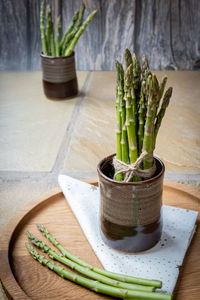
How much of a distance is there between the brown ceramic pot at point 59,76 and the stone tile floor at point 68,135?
2.1 inches

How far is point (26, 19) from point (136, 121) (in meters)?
1.83

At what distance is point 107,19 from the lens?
91.9 inches

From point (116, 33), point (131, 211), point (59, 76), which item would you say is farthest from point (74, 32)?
point (131, 211)

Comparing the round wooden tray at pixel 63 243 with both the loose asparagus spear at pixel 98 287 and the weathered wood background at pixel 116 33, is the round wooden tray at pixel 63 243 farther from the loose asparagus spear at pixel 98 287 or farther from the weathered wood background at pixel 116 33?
the weathered wood background at pixel 116 33

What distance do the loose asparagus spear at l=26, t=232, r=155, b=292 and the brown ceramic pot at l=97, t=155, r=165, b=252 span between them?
0.10 metres

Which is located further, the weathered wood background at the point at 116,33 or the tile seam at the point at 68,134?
the weathered wood background at the point at 116,33

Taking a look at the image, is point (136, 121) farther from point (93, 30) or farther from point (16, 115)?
point (93, 30)

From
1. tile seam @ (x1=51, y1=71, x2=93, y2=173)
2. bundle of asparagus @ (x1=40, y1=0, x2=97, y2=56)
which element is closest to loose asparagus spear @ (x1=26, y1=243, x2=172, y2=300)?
tile seam @ (x1=51, y1=71, x2=93, y2=173)

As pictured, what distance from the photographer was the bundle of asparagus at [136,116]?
0.78m

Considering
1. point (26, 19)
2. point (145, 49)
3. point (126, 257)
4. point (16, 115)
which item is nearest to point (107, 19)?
point (145, 49)

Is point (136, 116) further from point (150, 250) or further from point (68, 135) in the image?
point (68, 135)

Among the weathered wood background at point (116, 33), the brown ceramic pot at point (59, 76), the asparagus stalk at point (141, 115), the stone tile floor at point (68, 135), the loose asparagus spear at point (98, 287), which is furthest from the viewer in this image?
the weathered wood background at point (116, 33)

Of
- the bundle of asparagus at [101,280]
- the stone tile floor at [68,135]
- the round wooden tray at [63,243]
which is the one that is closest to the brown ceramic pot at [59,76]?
the stone tile floor at [68,135]

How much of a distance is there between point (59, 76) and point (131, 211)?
1249mm
